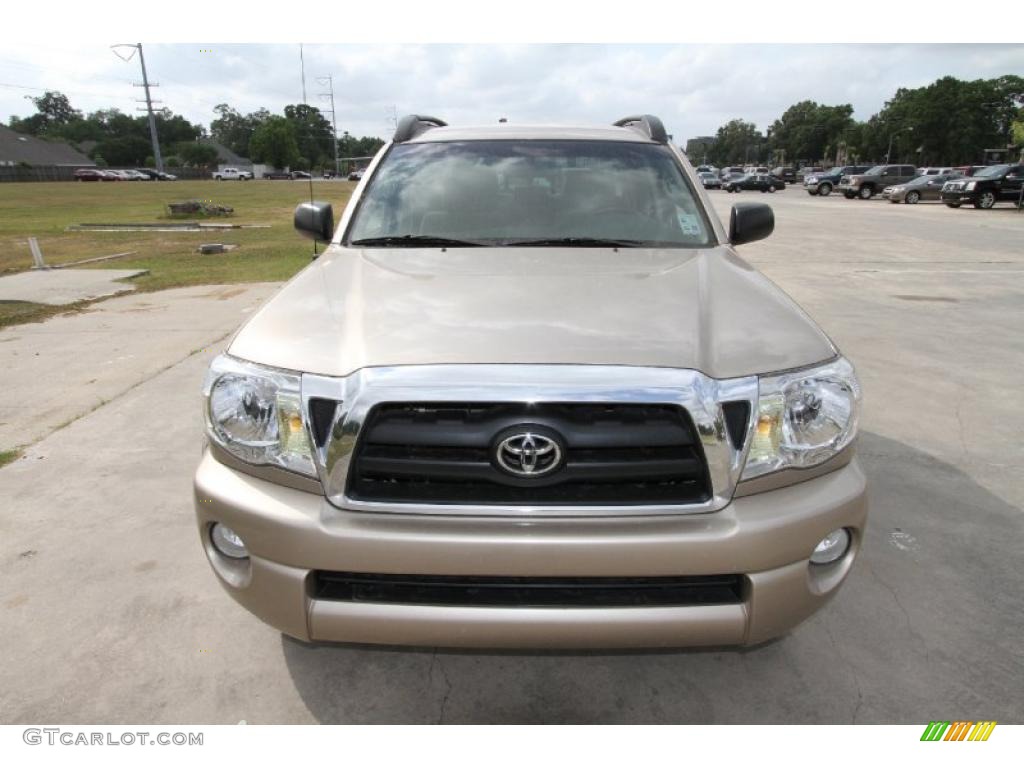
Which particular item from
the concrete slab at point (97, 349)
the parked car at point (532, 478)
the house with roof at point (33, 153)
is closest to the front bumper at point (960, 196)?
the concrete slab at point (97, 349)

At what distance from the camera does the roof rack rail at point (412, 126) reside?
353 centimetres

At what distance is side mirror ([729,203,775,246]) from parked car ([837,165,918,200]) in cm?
3908

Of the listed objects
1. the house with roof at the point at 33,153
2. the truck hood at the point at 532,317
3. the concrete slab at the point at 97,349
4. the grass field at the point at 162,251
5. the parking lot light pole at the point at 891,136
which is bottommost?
the house with roof at the point at 33,153

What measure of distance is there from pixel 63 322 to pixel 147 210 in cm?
2232

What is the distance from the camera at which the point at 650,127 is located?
11.9 ft

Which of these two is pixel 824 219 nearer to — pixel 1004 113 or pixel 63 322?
pixel 63 322

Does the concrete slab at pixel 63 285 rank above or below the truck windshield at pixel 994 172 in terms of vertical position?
below

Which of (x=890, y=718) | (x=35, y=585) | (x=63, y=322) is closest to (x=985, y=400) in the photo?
(x=890, y=718)

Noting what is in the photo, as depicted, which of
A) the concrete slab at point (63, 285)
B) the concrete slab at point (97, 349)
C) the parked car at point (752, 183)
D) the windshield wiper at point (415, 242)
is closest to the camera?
the windshield wiper at point (415, 242)

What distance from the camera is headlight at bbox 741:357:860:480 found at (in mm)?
1793

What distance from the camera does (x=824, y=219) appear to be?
22.3 metres

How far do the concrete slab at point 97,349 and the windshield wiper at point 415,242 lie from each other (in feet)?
9.40
